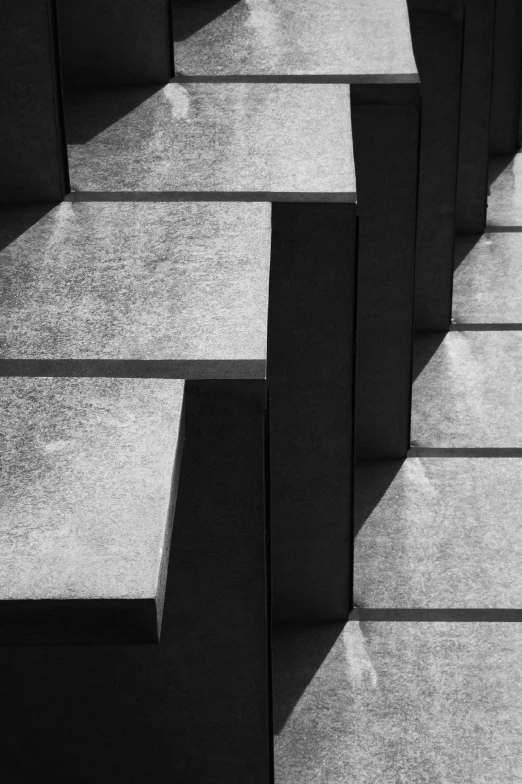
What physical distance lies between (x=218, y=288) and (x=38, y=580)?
2.08 m

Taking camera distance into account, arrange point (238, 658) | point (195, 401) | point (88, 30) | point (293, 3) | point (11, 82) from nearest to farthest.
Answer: point (195, 401)
point (238, 658)
point (11, 82)
point (88, 30)
point (293, 3)

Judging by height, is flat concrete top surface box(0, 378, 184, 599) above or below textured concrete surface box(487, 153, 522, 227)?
above

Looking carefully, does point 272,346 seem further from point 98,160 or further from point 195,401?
point 195,401

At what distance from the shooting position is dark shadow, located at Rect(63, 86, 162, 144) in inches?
281

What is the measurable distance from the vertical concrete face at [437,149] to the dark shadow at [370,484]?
7.76 feet

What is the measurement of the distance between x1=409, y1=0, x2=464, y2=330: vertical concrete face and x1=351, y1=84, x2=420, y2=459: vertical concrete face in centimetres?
200

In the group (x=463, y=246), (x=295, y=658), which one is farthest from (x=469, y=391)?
(x=295, y=658)

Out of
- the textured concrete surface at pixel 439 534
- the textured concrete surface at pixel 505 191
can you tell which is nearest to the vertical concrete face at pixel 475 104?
the textured concrete surface at pixel 505 191

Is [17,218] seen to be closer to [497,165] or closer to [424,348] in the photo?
[424,348]

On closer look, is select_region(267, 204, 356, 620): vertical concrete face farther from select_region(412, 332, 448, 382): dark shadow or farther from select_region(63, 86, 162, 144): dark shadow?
select_region(412, 332, 448, 382): dark shadow

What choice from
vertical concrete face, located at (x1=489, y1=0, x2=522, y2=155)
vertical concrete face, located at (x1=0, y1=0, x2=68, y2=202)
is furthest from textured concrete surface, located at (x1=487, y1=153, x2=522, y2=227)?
vertical concrete face, located at (x1=0, y1=0, x2=68, y2=202)

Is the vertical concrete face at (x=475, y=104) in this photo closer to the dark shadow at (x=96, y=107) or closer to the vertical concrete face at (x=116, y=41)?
the vertical concrete face at (x=116, y=41)

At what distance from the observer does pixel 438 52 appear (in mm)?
9562


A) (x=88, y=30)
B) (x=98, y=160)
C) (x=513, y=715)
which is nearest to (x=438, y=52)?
(x=88, y=30)
